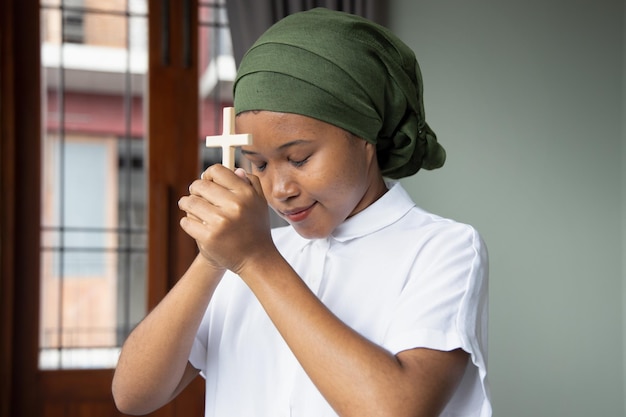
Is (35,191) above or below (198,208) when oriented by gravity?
below

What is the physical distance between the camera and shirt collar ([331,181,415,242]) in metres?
1.08

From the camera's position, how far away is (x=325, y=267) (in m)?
1.09

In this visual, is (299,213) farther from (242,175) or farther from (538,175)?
(538,175)

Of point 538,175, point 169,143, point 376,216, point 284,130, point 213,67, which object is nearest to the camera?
point 284,130

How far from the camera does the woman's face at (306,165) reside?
0.95m

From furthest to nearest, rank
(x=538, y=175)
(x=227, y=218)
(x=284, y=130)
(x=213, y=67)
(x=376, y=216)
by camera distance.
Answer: (x=538, y=175)
(x=213, y=67)
(x=376, y=216)
(x=284, y=130)
(x=227, y=218)

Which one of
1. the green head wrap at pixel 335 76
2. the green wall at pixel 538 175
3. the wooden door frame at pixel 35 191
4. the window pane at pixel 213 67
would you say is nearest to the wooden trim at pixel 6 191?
the wooden door frame at pixel 35 191

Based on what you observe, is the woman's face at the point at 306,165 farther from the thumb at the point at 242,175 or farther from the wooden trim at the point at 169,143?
the wooden trim at the point at 169,143

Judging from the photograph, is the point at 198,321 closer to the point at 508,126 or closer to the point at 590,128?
the point at 508,126

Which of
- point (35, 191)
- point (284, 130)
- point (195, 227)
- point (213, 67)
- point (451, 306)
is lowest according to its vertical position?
point (35, 191)

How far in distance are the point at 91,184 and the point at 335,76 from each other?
2626mm

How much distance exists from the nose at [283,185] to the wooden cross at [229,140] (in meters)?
0.10

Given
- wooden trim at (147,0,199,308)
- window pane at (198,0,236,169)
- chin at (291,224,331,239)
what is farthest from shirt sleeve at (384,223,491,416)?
window pane at (198,0,236,169)

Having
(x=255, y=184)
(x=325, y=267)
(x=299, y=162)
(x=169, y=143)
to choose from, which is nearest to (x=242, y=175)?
(x=255, y=184)
